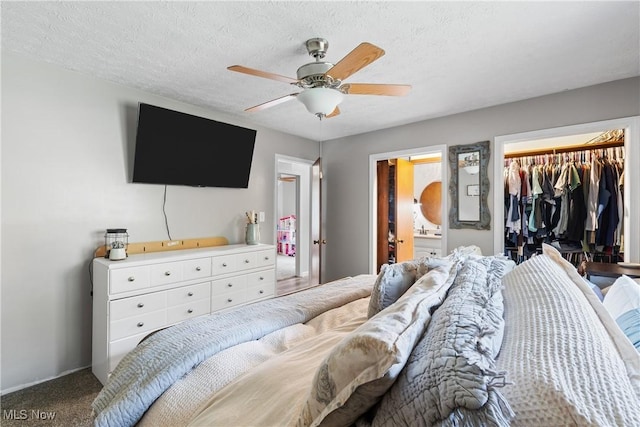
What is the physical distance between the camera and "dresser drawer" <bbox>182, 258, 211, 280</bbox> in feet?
8.87

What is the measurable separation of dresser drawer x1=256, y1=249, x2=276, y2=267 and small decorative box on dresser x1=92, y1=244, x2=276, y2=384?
8 cm

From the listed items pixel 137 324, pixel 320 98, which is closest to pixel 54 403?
pixel 137 324

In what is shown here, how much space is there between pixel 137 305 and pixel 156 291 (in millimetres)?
166

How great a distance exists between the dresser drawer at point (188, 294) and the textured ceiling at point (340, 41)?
1.85m

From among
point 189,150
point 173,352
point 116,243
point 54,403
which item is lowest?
point 54,403

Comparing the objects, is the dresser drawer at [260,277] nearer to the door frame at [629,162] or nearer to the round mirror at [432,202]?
the round mirror at [432,202]

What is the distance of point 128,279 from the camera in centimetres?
235

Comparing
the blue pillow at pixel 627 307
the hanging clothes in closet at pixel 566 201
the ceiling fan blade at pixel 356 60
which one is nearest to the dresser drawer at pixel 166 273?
the ceiling fan blade at pixel 356 60

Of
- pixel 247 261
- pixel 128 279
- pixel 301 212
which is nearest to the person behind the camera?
pixel 128 279

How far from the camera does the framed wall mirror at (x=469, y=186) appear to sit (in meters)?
3.28

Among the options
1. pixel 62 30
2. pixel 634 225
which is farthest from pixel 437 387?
pixel 634 225

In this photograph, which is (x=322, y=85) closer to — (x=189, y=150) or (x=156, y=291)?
(x=189, y=150)

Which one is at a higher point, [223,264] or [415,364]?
[415,364]

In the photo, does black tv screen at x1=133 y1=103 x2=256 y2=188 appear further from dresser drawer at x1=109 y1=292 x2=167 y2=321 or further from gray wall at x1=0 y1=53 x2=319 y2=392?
dresser drawer at x1=109 y1=292 x2=167 y2=321
